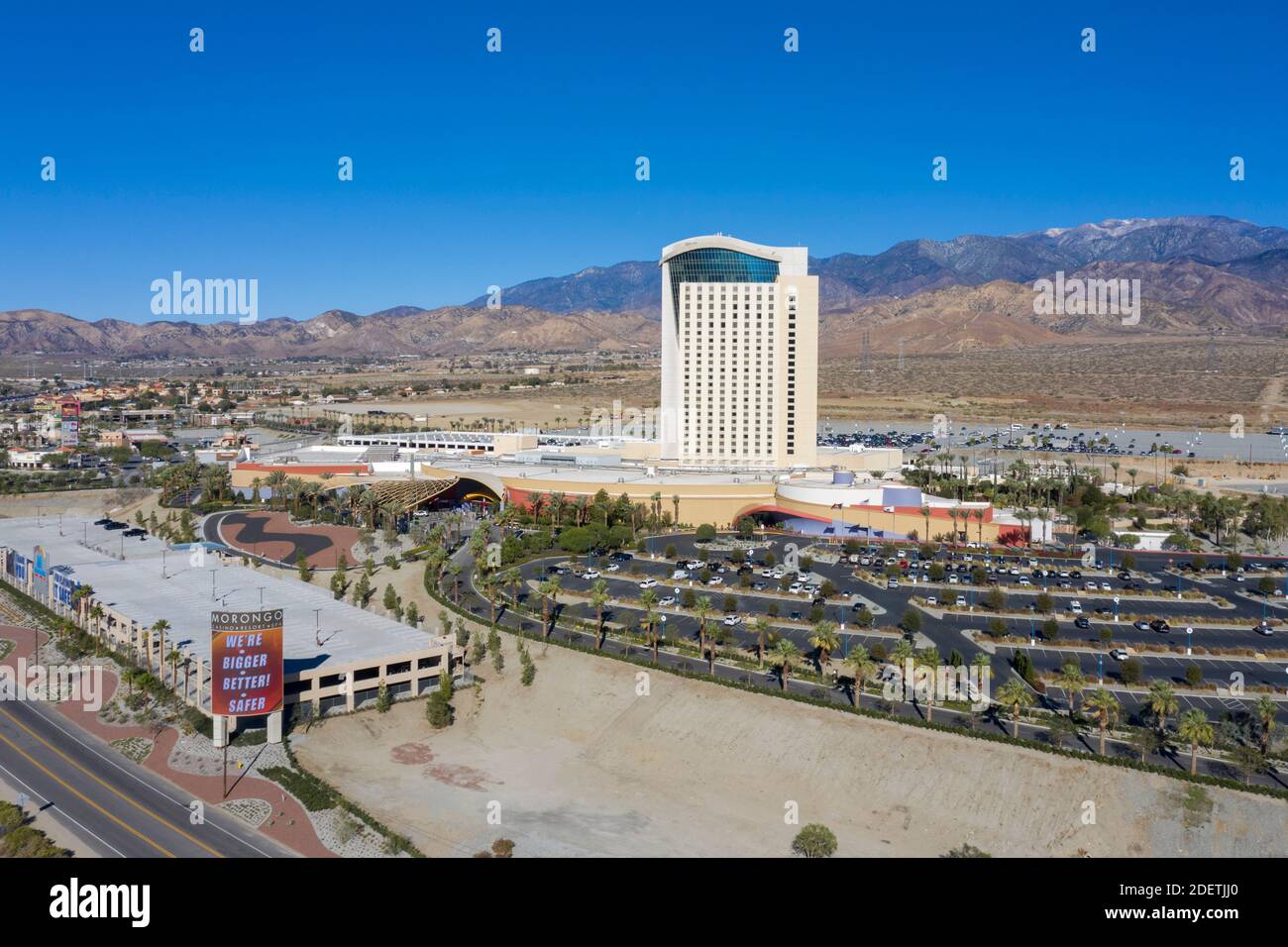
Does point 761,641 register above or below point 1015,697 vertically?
above

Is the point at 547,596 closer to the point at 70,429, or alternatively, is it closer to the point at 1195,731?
the point at 1195,731

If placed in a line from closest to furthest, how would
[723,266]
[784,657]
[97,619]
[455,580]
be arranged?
[784,657] → [97,619] → [455,580] → [723,266]

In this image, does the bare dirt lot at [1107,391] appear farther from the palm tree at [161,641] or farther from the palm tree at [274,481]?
the palm tree at [161,641]

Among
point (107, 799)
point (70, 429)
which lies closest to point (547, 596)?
point (107, 799)

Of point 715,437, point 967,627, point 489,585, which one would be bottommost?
point 967,627

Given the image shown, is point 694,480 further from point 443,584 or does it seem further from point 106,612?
point 106,612

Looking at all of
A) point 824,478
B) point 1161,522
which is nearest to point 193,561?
point 824,478

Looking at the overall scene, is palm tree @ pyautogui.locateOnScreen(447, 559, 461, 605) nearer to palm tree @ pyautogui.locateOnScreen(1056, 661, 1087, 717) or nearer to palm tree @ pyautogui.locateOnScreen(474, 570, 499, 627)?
palm tree @ pyautogui.locateOnScreen(474, 570, 499, 627)

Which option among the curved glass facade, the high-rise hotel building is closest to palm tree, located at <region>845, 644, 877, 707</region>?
the high-rise hotel building
